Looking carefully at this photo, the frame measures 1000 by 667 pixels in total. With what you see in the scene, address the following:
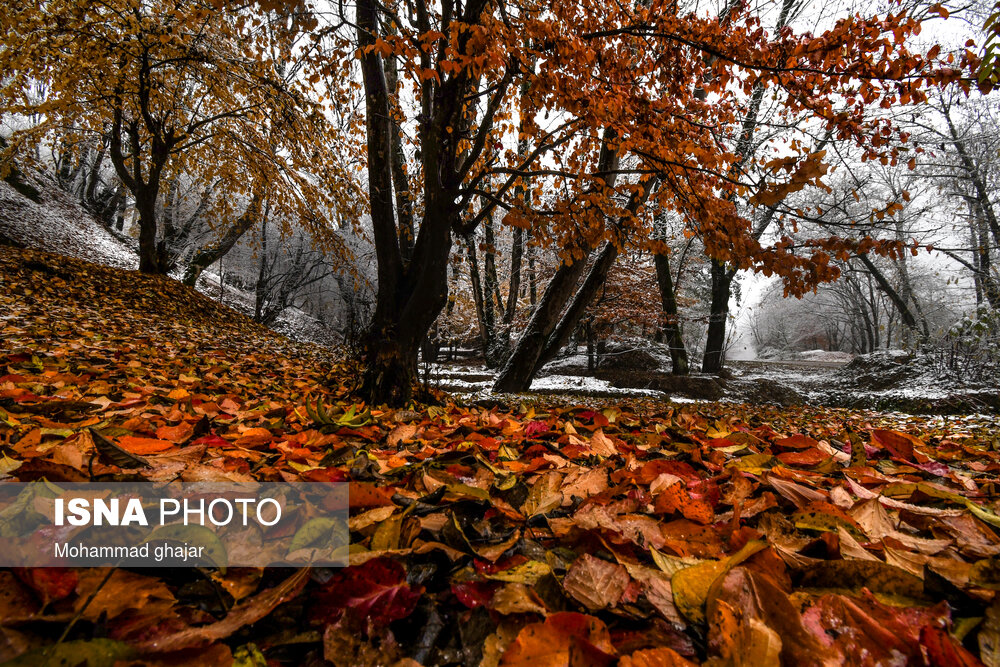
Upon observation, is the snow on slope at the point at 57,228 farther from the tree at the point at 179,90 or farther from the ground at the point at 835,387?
the ground at the point at 835,387

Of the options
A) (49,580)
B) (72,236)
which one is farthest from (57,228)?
(49,580)

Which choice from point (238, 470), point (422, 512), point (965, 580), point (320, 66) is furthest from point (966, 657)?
point (320, 66)

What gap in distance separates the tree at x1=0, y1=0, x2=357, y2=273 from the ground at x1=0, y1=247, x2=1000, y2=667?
4.25m

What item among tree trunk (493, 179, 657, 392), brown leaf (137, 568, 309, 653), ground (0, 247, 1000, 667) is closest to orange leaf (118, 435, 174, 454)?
ground (0, 247, 1000, 667)

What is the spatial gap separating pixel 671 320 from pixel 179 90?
10695mm

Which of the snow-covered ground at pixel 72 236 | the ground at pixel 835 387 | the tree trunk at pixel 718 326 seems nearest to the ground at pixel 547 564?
the ground at pixel 835 387

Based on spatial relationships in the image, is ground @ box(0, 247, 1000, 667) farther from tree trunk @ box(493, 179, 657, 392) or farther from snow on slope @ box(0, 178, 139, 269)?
snow on slope @ box(0, 178, 139, 269)

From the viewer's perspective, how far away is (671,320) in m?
9.97

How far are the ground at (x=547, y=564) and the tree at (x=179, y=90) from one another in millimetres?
4251

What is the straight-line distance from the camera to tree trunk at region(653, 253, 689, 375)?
1009cm

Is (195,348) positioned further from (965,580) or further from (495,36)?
(965,580)

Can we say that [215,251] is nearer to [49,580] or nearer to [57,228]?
[57,228]

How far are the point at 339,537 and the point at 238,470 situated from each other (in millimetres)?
459

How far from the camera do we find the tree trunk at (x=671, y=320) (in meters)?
10.1
